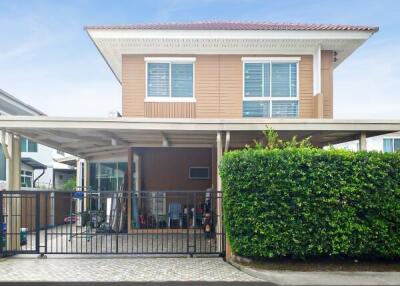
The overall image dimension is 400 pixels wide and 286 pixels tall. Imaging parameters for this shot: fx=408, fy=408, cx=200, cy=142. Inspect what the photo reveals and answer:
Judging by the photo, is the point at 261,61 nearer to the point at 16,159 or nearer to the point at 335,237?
the point at 335,237

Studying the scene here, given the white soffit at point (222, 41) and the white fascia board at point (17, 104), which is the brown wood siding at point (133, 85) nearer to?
the white soffit at point (222, 41)

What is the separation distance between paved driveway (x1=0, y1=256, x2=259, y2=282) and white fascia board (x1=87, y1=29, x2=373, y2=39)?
7332mm

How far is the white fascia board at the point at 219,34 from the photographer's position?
13531 mm

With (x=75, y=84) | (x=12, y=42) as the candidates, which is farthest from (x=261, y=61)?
(x=75, y=84)

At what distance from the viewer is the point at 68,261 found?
31.6 ft

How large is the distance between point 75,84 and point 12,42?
→ 7.60 meters

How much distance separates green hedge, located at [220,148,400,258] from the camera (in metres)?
8.52

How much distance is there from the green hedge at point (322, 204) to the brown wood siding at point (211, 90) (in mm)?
5651

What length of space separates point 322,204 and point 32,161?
19.1 m

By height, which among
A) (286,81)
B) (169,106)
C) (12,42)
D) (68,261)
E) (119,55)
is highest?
(12,42)

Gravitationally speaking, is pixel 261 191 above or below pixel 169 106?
below

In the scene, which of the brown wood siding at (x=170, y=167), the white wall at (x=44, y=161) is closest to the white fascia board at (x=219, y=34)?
the brown wood siding at (x=170, y=167)

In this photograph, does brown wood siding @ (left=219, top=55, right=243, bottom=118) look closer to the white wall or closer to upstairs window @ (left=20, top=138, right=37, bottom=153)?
upstairs window @ (left=20, top=138, right=37, bottom=153)

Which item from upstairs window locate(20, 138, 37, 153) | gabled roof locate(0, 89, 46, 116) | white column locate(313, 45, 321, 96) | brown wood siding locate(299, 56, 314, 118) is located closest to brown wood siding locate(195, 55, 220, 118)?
brown wood siding locate(299, 56, 314, 118)
